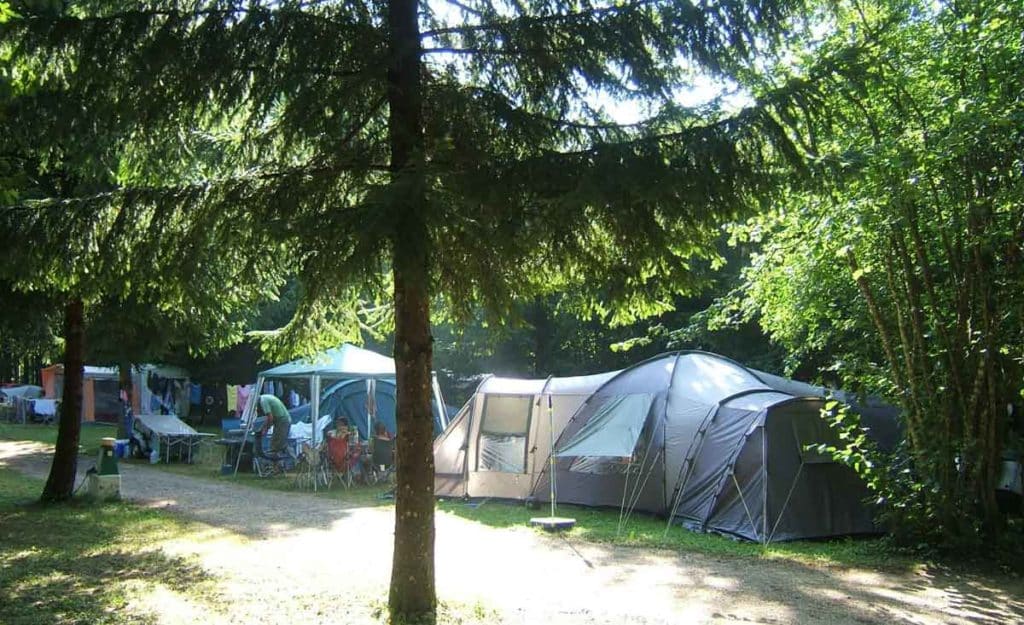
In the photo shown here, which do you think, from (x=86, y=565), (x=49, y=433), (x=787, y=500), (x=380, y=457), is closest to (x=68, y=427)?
(x=86, y=565)

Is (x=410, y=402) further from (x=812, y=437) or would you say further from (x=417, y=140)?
(x=812, y=437)

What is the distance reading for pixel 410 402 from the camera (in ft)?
18.9

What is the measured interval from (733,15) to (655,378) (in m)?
7.58

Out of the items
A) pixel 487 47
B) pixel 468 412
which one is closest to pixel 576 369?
pixel 468 412

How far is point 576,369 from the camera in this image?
2716 centimetres

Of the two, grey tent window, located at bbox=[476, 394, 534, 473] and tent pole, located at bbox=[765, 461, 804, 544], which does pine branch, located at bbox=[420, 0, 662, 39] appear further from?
grey tent window, located at bbox=[476, 394, 534, 473]

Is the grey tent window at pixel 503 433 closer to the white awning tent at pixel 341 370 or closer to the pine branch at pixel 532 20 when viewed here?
the white awning tent at pixel 341 370

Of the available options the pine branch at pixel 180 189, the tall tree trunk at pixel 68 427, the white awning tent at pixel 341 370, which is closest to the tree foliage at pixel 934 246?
the pine branch at pixel 180 189

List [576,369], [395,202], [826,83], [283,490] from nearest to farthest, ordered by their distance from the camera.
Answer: [395,202], [826,83], [283,490], [576,369]

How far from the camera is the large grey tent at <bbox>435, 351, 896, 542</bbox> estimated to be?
10.2m

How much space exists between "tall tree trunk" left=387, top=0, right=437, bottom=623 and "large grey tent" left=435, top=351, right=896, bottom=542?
5372 millimetres

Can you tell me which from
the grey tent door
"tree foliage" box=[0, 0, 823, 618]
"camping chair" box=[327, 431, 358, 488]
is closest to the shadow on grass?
"tree foliage" box=[0, 0, 823, 618]

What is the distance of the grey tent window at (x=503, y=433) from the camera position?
42.3 feet

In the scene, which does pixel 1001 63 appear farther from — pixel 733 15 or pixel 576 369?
pixel 576 369
